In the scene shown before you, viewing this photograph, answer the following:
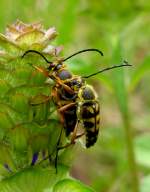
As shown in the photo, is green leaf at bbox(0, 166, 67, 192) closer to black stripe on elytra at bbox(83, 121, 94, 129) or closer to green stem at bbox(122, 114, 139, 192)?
black stripe on elytra at bbox(83, 121, 94, 129)

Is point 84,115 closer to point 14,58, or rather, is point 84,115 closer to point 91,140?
point 91,140

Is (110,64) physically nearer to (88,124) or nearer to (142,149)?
(142,149)

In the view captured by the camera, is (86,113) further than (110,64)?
No

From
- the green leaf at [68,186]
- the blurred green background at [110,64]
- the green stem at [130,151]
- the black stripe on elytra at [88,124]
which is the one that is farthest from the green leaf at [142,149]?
the green leaf at [68,186]

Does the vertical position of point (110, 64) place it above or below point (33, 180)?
above

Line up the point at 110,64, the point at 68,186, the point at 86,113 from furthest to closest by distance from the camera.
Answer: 1. the point at 110,64
2. the point at 86,113
3. the point at 68,186

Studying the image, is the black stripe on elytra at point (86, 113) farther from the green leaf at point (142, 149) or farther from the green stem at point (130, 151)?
the green leaf at point (142, 149)

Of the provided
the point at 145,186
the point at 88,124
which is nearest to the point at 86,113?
the point at 88,124
